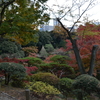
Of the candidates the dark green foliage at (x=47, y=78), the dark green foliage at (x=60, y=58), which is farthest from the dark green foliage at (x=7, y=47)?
the dark green foliage at (x=47, y=78)

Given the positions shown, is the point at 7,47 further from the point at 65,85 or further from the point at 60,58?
the point at 65,85

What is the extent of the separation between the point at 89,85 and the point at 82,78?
37 centimetres

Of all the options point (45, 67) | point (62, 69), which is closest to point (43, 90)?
point (45, 67)

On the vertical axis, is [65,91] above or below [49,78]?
below

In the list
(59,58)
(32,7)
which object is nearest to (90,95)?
(32,7)

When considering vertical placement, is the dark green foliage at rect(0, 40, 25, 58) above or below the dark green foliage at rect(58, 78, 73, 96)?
above

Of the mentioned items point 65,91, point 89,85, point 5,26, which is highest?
point 5,26

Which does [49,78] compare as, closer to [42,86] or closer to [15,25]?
[42,86]

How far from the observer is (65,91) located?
8.78 metres

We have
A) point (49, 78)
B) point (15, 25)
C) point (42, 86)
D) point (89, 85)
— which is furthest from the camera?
point (49, 78)

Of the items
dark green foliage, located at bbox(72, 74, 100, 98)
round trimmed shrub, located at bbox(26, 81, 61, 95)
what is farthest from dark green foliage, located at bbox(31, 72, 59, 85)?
dark green foliage, located at bbox(72, 74, 100, 98)

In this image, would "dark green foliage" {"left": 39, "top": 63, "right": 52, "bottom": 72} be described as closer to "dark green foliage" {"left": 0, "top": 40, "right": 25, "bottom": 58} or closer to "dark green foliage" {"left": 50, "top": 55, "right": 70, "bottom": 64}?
"dark green foliage" {"left": 50, "top": 55, "right": 70, "bottom": 64}

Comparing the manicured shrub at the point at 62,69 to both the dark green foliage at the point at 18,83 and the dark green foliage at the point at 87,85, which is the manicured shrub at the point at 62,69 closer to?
the dark green foliage at the point at 18,83

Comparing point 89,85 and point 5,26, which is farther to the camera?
point 5,26
